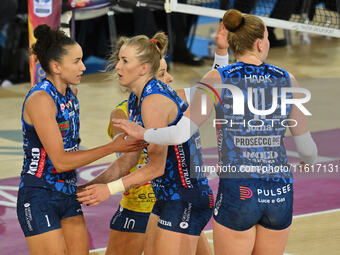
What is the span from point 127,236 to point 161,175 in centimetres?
92

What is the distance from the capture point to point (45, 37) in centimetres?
487

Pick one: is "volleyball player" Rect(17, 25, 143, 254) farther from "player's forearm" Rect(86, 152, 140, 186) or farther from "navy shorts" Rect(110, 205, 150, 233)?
"navy shorts" Rect(110, 205, 150, 233)

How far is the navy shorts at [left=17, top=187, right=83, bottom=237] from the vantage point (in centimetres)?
469

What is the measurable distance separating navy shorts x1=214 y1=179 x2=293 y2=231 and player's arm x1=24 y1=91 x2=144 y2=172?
661mm

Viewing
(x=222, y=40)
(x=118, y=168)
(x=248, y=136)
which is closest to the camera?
(x=248, y=136)

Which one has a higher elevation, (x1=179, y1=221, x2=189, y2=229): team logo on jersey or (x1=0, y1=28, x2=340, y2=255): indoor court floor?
(x1=179, y1=221, x2=189, y2=229): team logo on jersey

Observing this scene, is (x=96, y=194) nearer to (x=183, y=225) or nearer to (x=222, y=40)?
(x=183, y=225)

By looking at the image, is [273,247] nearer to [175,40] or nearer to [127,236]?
[127,236]

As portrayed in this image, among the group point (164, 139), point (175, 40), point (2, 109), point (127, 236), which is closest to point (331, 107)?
point (175, 40)

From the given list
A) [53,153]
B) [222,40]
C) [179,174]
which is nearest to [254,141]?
[179,174]

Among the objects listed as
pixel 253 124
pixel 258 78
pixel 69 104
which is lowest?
pixel 69 104

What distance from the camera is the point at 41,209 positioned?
15.5 feet

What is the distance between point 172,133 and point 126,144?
0.38 m

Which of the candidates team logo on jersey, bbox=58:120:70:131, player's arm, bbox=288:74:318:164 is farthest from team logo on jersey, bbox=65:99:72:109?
player's arm, bbox=288:74:318:164
